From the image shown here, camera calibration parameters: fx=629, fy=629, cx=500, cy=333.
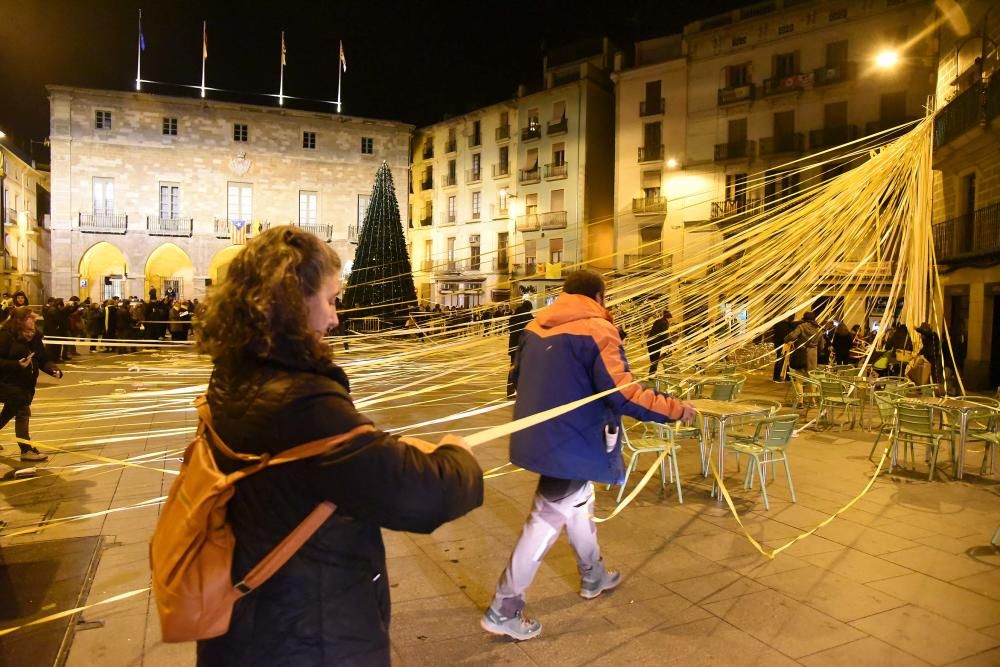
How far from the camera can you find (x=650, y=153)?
30359 millimetres

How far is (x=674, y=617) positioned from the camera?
336cm

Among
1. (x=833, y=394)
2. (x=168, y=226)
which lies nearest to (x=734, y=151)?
(x=833, y=394)

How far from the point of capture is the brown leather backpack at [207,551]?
138 cm

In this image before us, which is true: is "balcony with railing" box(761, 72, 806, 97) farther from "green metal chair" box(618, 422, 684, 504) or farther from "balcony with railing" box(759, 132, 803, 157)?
"green metal chair" box(618, 422, 684, 504)

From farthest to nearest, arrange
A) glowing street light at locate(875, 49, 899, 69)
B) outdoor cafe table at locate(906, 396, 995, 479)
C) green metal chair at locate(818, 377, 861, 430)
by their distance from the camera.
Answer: glowing street light at locate(875, 49, 899, 69) < green metal chair at locate(818, 377, 861, 430) < outdoor cafe table at locate(906, 396, 995, 479)

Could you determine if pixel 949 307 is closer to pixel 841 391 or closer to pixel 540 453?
pixel 841 391

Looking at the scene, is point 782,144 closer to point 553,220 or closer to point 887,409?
point 553,220

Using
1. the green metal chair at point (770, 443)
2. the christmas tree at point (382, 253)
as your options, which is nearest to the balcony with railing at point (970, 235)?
the green metal chair at point (770, 443)

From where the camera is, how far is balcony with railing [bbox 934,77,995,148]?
11.4 meters

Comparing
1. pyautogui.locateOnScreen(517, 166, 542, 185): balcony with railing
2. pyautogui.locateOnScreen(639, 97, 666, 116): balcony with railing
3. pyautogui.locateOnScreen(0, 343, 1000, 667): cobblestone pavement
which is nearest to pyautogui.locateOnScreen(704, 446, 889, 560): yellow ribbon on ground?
pyautogui.locateOnScreen(0, 343, 1000, 667): cobblestone pavement

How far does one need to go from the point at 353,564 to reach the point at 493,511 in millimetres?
3643

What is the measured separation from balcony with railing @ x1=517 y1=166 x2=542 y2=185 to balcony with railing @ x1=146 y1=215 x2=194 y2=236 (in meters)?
18.0

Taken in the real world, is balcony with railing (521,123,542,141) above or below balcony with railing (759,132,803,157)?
above

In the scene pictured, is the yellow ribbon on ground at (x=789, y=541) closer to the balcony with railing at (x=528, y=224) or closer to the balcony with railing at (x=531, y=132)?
the balcony with railing at (x=528, y=224)
